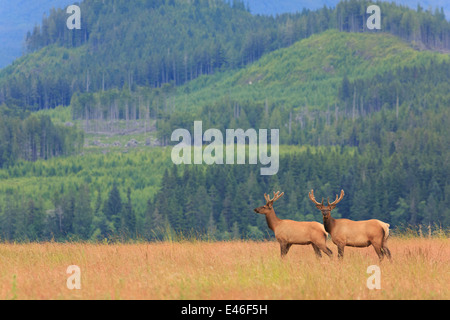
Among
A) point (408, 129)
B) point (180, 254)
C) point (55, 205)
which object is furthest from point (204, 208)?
point (180, 254)

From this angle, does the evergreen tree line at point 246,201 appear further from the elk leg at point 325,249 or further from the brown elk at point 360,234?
the brown elk at point 360,234

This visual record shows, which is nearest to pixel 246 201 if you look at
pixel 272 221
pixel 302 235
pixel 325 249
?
→ pixel 272 221

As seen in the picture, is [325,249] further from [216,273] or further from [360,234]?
[216,273]

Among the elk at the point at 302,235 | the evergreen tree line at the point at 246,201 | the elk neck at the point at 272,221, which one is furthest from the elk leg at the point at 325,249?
the evergreen tree line at the point at 246,201

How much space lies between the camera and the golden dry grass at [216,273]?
13828mm

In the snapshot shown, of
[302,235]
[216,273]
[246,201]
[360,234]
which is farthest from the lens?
[246,201]

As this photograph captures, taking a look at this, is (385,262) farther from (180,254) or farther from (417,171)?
(417,171)

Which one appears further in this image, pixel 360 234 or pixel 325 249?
pixel 325 249

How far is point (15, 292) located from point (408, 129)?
190m

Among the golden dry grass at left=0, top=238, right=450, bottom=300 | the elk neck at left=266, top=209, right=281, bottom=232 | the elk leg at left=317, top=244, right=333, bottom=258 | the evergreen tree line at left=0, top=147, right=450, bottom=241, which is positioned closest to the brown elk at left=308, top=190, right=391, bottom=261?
the elk leg at left=317, top=244, right=333, bottom=258

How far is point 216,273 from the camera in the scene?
15.7m

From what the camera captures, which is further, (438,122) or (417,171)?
(438,122)

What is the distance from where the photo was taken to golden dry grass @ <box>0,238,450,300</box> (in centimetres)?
1383
